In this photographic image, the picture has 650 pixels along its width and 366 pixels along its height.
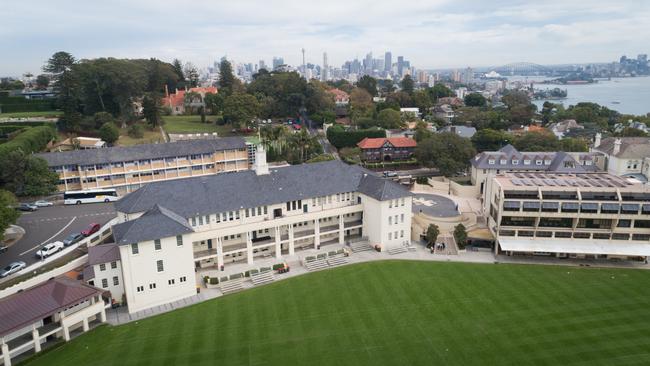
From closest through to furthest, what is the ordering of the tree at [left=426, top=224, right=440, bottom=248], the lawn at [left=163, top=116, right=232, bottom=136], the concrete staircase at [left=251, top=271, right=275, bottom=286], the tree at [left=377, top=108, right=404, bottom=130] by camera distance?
1. the concrete staircase at [left=251, top=271, right=275, bottom=286]
2. the tree at [left=426, top=224, right=440, bottom=248]
3. the lawn at [left=163, top=116, right=232, bottom=136]
4. the tree at [left=377, top=108, right=404, bottom=130]

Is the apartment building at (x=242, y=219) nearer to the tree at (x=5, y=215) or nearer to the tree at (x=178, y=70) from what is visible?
the tree at (x=5, y=215)

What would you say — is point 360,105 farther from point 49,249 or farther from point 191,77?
point 49,249

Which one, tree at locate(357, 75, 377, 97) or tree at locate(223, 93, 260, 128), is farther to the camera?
tree at locate(357, 75, 377, 97)

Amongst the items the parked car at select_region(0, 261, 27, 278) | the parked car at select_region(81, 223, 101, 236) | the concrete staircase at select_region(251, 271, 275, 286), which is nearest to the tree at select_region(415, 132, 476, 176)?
the concrete staircase at select_region(251, 271, 275, 286)

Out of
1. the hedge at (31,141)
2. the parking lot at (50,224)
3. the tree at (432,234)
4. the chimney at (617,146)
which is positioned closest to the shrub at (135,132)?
the hedge at (31,141)

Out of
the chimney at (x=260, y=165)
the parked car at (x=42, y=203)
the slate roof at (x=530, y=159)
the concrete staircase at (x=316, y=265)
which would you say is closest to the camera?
the concrete staircase at (x=316, y=265)

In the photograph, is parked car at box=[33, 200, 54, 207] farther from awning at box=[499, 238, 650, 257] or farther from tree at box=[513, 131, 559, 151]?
tree at box=[513, 131, 559, 151]
